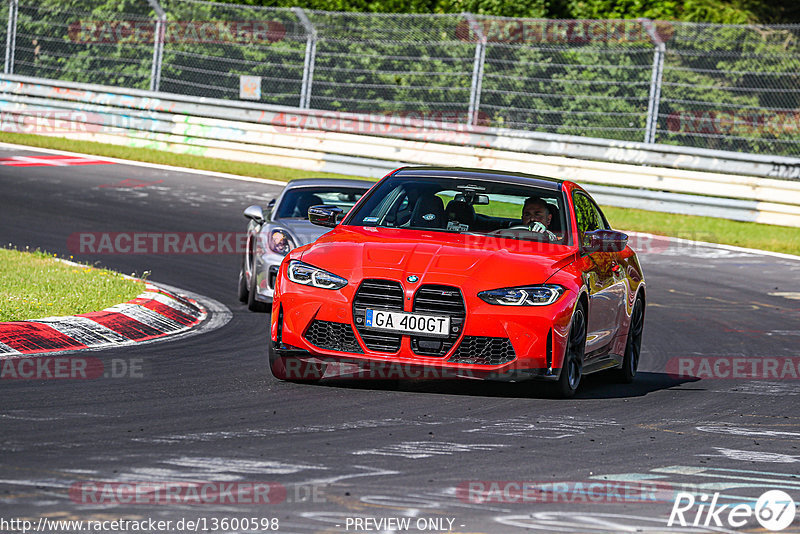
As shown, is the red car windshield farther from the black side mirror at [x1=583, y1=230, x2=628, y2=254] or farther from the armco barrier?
the armco barrier

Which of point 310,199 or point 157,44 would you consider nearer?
point 310,199

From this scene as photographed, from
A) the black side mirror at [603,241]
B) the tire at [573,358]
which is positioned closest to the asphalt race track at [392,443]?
the tire at [573,358]

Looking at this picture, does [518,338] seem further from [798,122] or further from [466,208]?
[798,122]

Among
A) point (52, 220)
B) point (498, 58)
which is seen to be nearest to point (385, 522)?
point (52, 220)

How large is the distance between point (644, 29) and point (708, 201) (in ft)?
9.13

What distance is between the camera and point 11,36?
26.5 meters

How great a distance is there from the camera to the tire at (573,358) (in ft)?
27.9

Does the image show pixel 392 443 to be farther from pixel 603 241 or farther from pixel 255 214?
pixel 255 214

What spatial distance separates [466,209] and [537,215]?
19.7 inches

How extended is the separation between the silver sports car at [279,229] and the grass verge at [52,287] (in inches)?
44.4

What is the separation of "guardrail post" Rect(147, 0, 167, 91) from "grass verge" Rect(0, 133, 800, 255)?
133 cm

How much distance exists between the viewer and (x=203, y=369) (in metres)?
8.97

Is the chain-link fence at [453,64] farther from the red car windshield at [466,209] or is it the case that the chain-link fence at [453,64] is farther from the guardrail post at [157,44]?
the red car windshield at [466,209]

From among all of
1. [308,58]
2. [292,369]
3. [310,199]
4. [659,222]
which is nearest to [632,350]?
[292,369]
